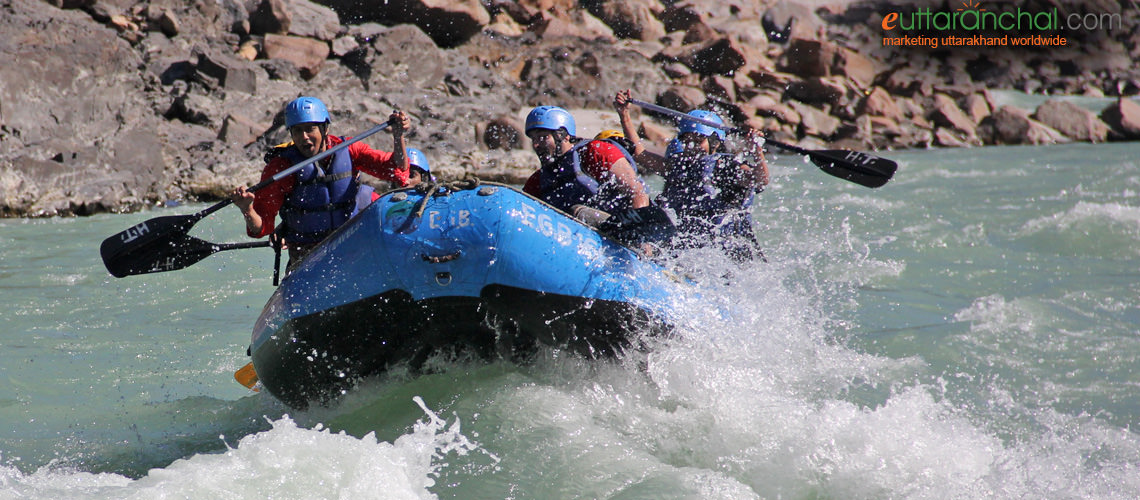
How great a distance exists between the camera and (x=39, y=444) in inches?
189

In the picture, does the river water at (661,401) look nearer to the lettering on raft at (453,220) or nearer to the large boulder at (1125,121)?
the lettering on raft at (453,220)

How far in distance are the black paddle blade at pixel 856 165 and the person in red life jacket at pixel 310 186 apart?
2318mm

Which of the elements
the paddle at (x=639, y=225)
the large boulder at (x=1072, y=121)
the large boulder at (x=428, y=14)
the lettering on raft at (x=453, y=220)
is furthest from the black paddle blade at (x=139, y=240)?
the large boulder at (x=1072, y=121)

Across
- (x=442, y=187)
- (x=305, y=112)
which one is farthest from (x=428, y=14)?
(x=442, y=187)

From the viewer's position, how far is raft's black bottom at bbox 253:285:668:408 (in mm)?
4109

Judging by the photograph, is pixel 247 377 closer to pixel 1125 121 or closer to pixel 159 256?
pixel 159 256

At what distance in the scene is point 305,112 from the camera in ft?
16.1

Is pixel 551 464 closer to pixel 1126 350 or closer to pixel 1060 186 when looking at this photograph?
pixel 1126 350

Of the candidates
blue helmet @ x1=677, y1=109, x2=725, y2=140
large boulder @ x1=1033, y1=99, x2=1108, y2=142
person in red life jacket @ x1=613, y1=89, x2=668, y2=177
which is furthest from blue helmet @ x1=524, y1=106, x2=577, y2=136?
large boulder @ x1=1033, y1=99, x2=1108, y2=142

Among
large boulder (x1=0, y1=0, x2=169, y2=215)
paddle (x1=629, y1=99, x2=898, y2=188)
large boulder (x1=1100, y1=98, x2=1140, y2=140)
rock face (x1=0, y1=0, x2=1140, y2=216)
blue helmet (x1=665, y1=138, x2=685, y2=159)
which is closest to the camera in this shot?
paddle (x1=629, y1=99, x2=898, y2=188)

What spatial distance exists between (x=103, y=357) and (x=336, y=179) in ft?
7.92

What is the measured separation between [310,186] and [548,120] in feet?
4.05

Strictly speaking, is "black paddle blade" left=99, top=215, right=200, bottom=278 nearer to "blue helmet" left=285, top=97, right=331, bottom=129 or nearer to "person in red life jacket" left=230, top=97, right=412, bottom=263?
"person in red life jacket" left=230, top=97, right=412, bottom=263

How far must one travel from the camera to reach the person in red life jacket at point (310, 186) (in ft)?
16.1
